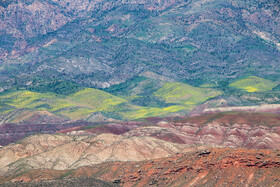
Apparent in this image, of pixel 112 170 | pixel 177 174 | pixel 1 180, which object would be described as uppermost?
pixel 177 174

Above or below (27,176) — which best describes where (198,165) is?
above

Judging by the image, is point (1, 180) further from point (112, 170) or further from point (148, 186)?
point (148, 186)

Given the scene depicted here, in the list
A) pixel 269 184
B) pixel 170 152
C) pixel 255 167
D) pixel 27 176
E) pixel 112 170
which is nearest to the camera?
pixel 269 184

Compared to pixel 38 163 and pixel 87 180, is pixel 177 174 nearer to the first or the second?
pixel 87 180

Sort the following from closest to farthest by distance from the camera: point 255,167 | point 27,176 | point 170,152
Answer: point 255,167
point 27,176
point 170,152

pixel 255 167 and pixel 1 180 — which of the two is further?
pixel 1 180

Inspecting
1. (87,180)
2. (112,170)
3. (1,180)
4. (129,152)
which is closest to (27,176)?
(1,180)

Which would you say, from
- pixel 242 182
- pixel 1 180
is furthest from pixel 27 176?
pixel 242 182

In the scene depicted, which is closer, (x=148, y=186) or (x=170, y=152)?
(x=148, y=186)

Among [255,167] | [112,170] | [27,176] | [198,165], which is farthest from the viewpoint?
[27,176]
